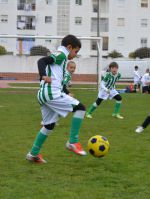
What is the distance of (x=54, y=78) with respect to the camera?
23.3 feet

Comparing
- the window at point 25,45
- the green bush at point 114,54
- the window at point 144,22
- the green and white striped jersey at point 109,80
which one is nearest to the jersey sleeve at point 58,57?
the green and white striped jersey at point 109,80

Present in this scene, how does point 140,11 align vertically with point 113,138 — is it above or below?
above

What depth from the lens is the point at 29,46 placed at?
30547 millimetres

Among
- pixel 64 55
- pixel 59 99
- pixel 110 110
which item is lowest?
pixel 110 110

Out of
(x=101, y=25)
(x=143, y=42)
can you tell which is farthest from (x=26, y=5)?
(x=143, y=42)

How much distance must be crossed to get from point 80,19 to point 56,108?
196 ft

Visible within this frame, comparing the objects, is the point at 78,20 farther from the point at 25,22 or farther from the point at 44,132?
the point at 44,132

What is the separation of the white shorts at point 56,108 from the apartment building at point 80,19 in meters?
58.9

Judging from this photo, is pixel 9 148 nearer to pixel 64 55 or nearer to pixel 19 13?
pixel 64 55

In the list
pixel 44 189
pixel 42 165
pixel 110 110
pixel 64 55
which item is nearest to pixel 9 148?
pixel 42 165

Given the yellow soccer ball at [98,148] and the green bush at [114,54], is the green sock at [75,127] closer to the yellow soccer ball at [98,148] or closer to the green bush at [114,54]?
the yellow soccer ball at [98,148]

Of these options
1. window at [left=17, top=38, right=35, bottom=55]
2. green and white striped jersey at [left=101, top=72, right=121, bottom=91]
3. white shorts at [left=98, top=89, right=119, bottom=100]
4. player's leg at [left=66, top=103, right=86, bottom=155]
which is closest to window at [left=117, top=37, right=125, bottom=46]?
window at [left=17, top=38, right=35, bottom=55]

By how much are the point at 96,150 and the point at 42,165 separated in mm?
792

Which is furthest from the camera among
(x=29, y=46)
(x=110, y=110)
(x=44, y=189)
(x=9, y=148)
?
(x=29, y=46)
